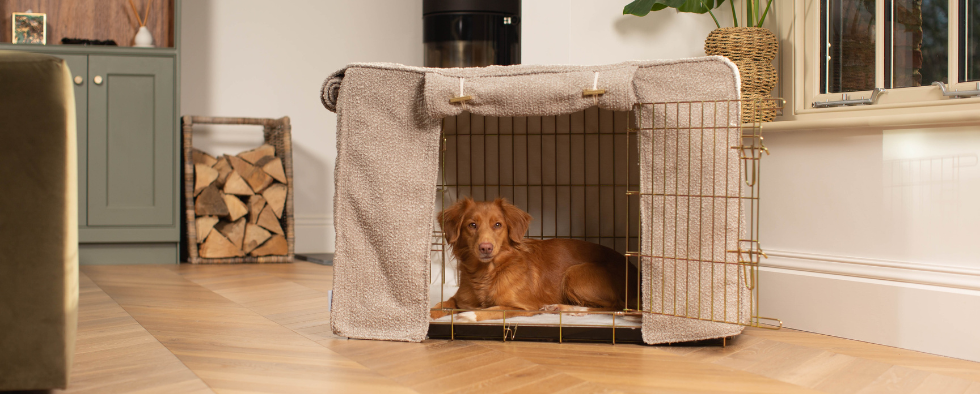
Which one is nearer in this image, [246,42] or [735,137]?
[735,137]

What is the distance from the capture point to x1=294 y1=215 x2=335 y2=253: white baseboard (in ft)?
15.6

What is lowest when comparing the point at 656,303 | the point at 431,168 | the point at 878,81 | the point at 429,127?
the point at 656,303

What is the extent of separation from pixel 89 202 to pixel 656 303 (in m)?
3.37

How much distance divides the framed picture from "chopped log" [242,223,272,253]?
1610mm

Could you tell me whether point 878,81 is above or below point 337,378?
above

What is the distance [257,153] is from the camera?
4297 millimetres

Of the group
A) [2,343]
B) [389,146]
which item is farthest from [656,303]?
[2,343]

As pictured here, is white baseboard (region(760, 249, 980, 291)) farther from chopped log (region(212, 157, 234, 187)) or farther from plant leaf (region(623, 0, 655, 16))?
chopped log (region(212, 157, 234, 187))

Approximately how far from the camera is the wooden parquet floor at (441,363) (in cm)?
158

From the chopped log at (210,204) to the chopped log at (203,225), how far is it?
0.10 ft

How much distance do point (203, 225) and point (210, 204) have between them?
0.13 m

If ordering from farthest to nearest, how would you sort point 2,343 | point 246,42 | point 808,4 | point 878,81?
point 246,42 → point 808,4 → point 878,81 → point 2,343

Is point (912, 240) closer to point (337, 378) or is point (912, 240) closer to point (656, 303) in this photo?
point (656, 303)

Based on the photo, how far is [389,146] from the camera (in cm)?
201
